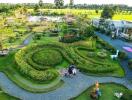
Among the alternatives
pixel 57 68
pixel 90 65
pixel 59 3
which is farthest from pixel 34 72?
pixel 59 3

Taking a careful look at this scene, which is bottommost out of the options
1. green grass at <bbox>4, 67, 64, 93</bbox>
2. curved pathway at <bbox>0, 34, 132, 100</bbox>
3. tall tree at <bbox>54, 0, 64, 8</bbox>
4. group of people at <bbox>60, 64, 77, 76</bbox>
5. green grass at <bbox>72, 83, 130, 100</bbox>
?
green grass at <bbox>72, 83, 130, 100</bbox>

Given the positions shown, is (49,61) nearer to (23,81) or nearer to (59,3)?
(23,81)

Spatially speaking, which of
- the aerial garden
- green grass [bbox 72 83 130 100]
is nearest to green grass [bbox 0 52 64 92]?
the aerial garden

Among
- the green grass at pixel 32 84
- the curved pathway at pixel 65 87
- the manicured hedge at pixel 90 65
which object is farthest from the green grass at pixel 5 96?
the manicured hedge at pixel 90 65

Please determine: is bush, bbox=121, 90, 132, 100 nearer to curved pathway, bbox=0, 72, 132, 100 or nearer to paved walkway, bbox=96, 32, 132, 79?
curved pathway, bbox=0, 72, 132, 100

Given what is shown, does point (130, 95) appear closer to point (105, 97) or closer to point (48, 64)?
point (105, 97)

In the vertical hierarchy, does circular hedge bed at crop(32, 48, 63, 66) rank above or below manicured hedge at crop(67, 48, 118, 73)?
above

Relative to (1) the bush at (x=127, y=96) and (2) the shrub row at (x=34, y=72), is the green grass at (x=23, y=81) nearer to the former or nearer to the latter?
(2) the shrub row at (x=34, y=72)
